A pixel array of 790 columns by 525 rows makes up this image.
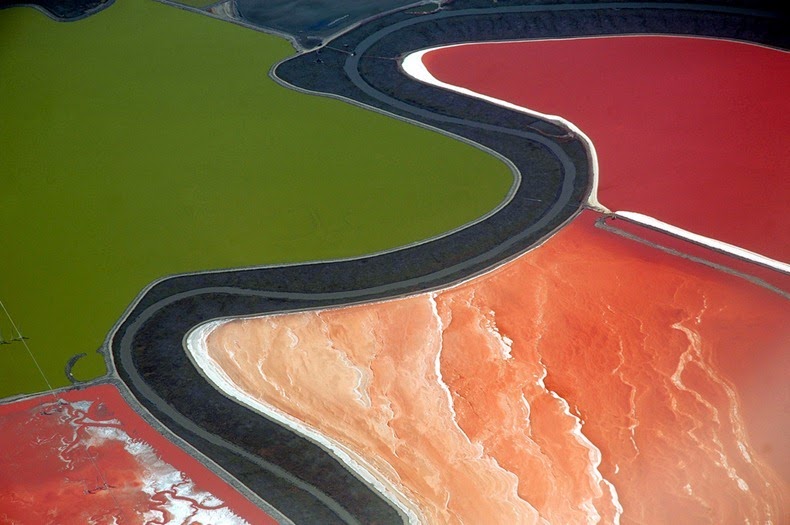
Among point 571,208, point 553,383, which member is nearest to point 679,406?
point 553,383

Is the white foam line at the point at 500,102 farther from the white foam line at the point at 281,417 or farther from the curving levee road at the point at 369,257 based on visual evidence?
the white foam line at the point at 281,417

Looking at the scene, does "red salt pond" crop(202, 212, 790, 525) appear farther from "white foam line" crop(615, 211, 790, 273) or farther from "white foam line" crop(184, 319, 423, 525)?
"white foam line" crop(615, 211, 790, 273)

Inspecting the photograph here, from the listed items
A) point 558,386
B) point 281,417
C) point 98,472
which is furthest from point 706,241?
point 98,472

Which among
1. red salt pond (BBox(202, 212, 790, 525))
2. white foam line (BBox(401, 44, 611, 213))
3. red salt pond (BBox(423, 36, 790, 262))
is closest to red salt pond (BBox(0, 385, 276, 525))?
red salt pond (BBox(202, 212, 790, 525))

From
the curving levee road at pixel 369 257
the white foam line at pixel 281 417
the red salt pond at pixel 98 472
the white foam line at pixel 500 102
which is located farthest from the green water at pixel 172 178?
the white foam line at pixel 500 102

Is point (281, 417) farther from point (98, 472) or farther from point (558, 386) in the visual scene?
point (558, 386)
